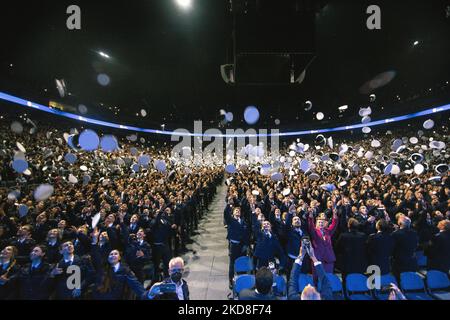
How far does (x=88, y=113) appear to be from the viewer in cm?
2208

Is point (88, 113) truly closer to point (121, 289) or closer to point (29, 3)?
point (29, 3)

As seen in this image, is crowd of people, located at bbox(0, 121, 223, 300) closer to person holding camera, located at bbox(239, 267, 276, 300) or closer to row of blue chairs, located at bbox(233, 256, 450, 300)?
person holding camera, located at bbox(239, 267, 276, 300)

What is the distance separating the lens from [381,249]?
189 inches

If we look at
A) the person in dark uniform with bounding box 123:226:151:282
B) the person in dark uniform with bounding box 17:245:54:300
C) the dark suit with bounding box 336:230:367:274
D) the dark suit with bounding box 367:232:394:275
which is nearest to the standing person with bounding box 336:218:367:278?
the dark suit with bounding box 336:230:367:274

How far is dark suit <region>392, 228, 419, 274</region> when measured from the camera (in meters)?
4.74

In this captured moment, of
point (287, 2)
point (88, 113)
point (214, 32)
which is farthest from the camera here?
point (88, 113)

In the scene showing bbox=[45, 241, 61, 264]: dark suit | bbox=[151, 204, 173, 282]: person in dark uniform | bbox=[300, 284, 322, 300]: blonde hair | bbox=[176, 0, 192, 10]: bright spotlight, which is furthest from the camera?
bbox=[176, 0, 192, 10]: bright spotlight

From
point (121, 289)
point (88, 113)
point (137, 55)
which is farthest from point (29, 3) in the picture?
point (88, 113)

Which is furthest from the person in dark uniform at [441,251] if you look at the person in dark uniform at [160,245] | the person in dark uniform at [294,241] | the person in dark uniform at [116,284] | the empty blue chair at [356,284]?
the person in dark uniform at [160,245]

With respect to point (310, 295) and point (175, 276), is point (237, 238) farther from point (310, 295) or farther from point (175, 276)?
point (310, 295)

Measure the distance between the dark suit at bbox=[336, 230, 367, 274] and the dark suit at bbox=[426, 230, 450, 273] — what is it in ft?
3.99

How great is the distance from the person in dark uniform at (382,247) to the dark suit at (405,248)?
0.11 m
